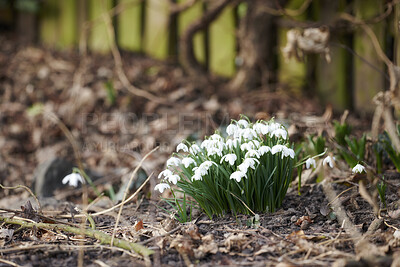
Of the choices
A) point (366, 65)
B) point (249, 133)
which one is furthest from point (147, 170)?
point (366, 65)

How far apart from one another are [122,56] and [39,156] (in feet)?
6.06

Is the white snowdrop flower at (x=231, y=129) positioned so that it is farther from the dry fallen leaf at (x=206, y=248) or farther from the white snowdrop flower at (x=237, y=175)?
the dry fallen leaf at (x=206, y=248)

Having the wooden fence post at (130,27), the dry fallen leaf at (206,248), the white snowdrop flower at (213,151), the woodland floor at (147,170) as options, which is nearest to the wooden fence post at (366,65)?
the woodland floor at (147,170)

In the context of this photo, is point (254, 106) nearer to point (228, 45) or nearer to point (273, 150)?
point (228, 45)

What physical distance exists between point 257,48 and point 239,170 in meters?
2.71

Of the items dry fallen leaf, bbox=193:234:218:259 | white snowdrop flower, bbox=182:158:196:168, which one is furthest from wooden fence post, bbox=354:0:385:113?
dry fallen leaf, bbox=193:234:218:259

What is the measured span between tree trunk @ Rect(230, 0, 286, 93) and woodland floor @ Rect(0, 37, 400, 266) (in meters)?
0.15

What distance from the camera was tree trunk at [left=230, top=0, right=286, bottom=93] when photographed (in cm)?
437

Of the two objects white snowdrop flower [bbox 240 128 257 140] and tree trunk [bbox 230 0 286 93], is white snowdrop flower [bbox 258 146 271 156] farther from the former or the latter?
tree trunk [bbox 230 0 286 93]

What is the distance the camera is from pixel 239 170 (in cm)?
200

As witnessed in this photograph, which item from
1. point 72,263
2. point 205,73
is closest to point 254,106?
point 205,73

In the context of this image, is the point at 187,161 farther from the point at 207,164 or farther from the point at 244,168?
the point at 244,168

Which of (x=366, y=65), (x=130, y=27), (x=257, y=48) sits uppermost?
(x=130, y=27)

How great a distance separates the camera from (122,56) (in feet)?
17.6
